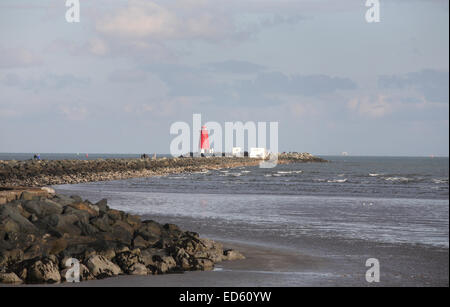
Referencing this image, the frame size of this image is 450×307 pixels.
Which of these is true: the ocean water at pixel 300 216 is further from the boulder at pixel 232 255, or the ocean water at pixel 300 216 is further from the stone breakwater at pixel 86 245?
the stone breakwater at pixel 86 245

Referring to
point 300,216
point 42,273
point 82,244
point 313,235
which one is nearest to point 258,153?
point 300,216

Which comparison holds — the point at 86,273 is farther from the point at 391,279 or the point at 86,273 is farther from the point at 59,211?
the point at 391,279

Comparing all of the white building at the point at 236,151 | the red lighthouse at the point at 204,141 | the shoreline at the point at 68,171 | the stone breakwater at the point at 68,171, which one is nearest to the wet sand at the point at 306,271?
the shoreline at the point at 68,171

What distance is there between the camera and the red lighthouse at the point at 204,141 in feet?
348

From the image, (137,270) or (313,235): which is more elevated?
(137,270)

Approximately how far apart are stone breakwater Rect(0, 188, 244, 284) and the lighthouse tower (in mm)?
92028

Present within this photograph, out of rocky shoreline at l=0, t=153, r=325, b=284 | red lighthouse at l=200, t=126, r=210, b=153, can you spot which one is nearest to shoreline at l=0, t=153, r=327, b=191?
rocky shoreline at l=0, t=153, r=325, b=284

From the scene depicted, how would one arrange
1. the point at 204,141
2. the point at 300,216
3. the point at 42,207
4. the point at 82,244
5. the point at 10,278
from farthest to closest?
the point at 204,141
the point at 300,216
the point at 42,207
the point at 82,244
the point at 10,278

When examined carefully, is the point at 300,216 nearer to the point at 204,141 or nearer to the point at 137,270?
the point at 137,270

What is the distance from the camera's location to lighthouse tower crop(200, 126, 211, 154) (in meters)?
106

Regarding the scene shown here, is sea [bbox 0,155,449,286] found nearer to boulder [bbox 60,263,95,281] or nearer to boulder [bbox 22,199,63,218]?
boulder [bbox 60,263,95,281]

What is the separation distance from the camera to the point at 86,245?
35.8 ft
